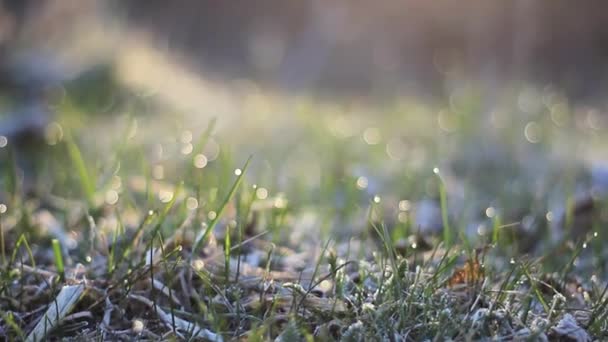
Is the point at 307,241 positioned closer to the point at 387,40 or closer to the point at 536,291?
the point at 536,291

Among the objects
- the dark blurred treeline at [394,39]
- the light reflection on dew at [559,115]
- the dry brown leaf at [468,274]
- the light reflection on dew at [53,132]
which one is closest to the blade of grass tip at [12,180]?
the light reflection on dew at [53,132]

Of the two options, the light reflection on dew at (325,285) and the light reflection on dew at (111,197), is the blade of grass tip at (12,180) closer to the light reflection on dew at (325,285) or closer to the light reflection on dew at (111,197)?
the light reflection on dew at (111,197)

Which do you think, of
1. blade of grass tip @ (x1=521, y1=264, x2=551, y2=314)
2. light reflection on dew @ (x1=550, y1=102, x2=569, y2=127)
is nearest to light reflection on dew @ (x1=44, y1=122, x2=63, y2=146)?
blade of grass tip @ (x1=521, y1=264, x2=551, y2=314)

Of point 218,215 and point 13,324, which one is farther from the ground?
point 218,215

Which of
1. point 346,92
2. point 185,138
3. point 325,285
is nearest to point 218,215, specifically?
point 325,285

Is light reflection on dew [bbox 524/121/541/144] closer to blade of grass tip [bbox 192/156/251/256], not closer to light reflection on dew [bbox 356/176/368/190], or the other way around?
light reflection on dew [bbox 356/176/368/190]

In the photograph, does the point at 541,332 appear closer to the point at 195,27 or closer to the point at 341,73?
the point at 341,73
